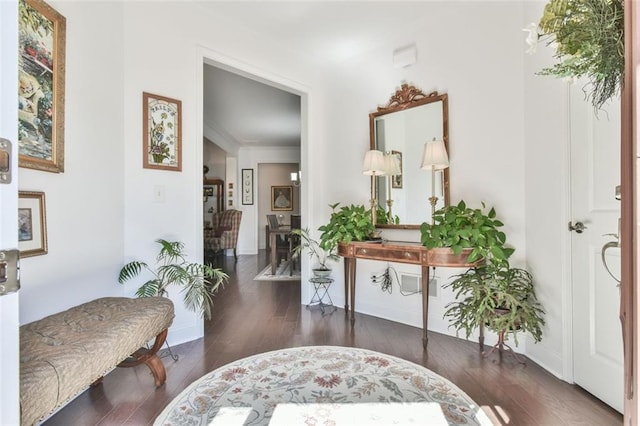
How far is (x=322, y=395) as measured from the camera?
1695mm

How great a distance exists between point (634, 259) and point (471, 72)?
2241mm

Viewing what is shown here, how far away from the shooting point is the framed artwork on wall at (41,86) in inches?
56.6

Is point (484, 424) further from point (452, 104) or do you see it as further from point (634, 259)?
point (452, 104)

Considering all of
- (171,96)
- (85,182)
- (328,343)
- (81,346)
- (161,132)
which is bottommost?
(328,343)

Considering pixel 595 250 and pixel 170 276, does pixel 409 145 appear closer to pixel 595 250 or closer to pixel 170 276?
pixel 595 250

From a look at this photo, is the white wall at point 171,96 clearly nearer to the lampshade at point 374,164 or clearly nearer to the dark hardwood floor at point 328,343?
the dark hardwood floor at point 328,343

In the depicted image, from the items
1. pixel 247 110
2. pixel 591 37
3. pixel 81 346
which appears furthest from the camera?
pixel 247 110

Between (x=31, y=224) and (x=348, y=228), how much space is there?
82.5 inches

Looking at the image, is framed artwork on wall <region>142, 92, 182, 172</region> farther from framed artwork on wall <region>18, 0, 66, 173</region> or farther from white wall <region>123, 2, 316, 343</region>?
framed artwork on wall <region>18, 0, 66, 173</region>

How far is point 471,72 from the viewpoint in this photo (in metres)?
2.46

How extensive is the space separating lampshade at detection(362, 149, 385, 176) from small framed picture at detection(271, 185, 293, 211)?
523 centimetres

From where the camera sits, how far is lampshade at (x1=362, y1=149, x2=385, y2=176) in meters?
2.84

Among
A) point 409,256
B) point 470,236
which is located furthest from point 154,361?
point 470,236

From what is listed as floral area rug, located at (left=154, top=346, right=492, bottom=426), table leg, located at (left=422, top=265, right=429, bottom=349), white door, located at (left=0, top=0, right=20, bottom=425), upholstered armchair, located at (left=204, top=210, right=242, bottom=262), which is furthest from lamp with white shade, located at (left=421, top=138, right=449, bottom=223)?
upholstered armchair, located at (left=204, top=210, right=242, bottom=262)
